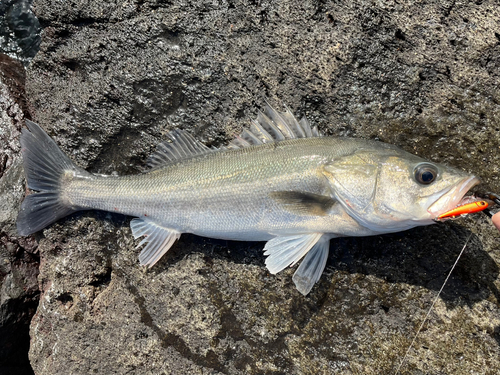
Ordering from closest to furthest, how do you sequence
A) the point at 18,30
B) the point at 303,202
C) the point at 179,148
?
1. the point at 303,202
2. the point at 179,148
3. the point at 18,30

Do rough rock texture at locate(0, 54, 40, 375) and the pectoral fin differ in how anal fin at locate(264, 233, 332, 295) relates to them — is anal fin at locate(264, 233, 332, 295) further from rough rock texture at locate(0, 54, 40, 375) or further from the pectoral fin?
rough rock texture at locate(0, 54, 40, 375)

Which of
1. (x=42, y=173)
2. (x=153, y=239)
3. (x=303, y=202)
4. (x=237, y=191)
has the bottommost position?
(x=303, y=202)

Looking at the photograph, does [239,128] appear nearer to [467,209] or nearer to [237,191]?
[237,191]

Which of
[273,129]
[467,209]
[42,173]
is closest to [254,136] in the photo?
[273,129]

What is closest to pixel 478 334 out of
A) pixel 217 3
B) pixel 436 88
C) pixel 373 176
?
pixel 373 176

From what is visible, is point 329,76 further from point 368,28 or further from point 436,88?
point 436,88

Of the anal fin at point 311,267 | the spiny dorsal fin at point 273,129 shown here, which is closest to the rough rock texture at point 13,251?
the spiny dorsal fin at point 273,129

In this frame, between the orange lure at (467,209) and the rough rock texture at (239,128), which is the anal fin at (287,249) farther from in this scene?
the orange lure at (467,209)
